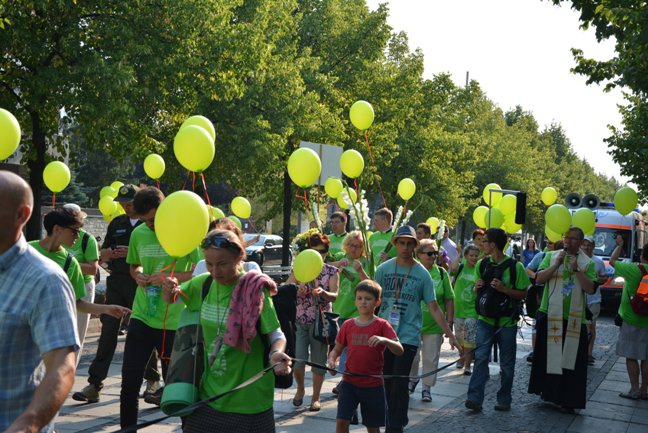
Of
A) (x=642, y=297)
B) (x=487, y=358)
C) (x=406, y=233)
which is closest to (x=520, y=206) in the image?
(x=642, y=297)

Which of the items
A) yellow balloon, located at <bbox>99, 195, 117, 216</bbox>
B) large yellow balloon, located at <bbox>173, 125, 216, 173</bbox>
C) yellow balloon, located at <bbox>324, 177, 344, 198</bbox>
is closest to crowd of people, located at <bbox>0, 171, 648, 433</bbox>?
large yellow balloon, located at <bbox>173, 125, 216, 173</bbox>

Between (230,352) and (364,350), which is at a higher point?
(230,352)

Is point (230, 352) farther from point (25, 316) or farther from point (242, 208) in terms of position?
point (242, 208)

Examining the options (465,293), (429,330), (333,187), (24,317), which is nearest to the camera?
(24,317)

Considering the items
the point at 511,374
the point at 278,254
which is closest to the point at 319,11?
the point at 278,254

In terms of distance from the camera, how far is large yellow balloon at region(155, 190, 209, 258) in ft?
15.7

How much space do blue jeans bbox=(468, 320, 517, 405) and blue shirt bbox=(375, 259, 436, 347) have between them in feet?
5.53

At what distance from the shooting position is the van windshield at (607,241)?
935 inches

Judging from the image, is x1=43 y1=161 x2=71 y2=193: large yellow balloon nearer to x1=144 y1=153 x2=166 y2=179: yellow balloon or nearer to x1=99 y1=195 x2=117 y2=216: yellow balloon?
x1=144 y1=153 x2=166 y2=179: yellow balloon

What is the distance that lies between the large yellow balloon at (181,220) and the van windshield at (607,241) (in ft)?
67.0

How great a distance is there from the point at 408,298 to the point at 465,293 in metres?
4.12

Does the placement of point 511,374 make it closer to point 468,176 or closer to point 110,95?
point 110,95

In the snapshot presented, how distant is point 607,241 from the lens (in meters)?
24.0

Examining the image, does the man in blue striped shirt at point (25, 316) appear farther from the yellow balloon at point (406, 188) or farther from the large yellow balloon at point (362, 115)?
the yellow balloon at point (406, 188)
